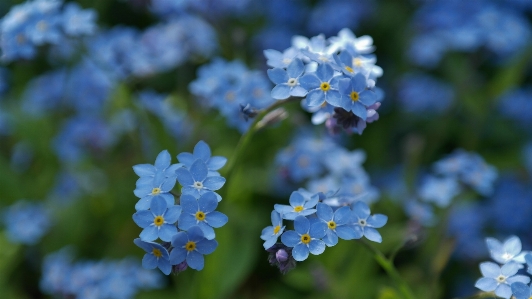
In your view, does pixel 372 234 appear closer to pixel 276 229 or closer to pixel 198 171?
pixel 276 229

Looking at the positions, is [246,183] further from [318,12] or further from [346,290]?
[318,12]

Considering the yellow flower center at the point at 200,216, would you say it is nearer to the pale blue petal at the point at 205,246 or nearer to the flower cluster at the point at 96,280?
the pale blue petal at the point at 205,246

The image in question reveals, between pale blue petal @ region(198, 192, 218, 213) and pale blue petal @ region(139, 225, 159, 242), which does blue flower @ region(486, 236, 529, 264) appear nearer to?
pale blue petal @ region(198, 192, 218, 213)

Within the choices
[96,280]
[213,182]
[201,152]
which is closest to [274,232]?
[213,182]

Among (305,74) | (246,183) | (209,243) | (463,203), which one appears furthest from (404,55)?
(209,243)

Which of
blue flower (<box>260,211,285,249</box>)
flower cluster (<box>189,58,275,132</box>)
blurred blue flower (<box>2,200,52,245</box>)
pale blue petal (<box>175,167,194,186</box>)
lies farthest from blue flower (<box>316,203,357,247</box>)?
blurred blue flower (<box>2,200,52,245</box>)

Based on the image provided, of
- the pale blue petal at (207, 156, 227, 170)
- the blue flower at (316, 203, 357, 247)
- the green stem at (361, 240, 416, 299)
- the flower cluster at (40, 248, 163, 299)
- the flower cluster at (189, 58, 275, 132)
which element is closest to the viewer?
the blue flower at (316, 203, 357, 247)
